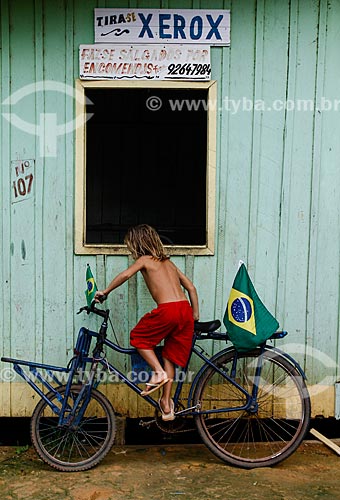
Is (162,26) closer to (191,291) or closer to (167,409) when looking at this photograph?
(191,291)

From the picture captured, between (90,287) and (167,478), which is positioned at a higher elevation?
(90,287)

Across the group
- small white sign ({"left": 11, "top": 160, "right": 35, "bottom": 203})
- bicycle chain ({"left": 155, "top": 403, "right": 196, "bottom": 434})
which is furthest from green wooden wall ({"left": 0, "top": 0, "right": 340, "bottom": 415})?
bicycle chain ({"left": 155, "top": 403, "right": 196, "bottom": 434})

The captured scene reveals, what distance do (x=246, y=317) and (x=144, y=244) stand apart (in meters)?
0.86

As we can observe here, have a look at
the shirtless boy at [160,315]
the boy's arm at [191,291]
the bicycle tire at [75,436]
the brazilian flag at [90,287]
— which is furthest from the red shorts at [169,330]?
the bicycle tire at [75,436]

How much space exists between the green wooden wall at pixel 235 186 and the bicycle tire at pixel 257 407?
249 millimetres

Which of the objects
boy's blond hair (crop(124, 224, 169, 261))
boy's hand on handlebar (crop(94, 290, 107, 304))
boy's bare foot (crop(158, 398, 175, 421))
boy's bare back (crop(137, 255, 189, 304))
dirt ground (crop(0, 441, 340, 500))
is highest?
boy's blond hair (crop(124, 224, 169, 261))

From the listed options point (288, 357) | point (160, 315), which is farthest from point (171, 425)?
point (288, 357)

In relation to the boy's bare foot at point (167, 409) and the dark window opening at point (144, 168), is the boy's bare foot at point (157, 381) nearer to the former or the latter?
the boy's bare foot at point (167, 409)

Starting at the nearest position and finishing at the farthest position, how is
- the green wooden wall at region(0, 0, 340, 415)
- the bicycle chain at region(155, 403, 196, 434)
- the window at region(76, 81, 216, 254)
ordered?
the bicycle chain at region(155, 403, 196, 434)
the green wooden wall at region(0, 0, 340, 415)
the window at region(76, 81, 216, 254)

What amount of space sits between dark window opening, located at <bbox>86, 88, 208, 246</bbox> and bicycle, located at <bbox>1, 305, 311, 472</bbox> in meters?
3.42

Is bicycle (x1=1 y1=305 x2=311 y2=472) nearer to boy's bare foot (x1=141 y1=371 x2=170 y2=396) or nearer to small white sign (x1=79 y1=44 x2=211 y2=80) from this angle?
boy's bare foot (x1=141 y1=371 x2=170 y2=396)

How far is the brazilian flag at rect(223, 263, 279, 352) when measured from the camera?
445 cm

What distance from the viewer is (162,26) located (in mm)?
4793

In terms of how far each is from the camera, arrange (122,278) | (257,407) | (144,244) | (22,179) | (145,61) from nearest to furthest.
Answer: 1. (122,278)
2. (144,244)
3. (257,407)
4. (145,61)
5. (22,179)
